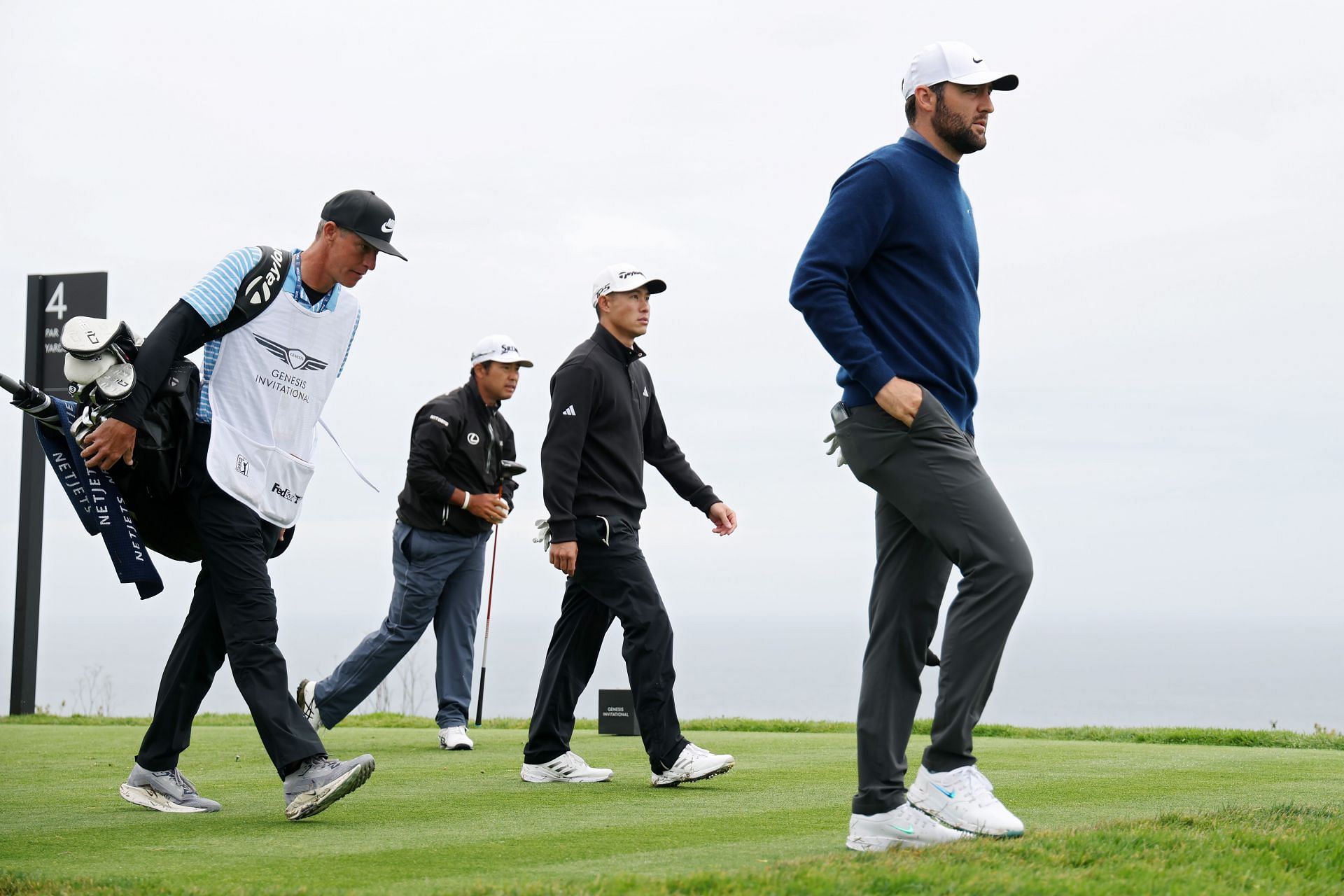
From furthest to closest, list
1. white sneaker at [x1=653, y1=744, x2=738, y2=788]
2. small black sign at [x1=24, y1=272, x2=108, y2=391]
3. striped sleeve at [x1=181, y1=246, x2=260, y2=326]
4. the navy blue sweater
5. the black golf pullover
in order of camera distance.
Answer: small black sign at [x1=24, y1=272, x2=108, y2=391], the black golf pullover, white sneaker at [x1=653, y1=744, x2=738, y2=788], striped sleeve at [x1=181, y1=246, x2=260, y2=326], the navy blue sweater

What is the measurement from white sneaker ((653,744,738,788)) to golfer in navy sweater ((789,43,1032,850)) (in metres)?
1.65

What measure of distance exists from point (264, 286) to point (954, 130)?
220cm

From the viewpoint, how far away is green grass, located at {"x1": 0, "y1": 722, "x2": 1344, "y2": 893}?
10.6ft

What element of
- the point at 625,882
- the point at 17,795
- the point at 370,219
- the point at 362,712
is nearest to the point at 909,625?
the point at 625,882

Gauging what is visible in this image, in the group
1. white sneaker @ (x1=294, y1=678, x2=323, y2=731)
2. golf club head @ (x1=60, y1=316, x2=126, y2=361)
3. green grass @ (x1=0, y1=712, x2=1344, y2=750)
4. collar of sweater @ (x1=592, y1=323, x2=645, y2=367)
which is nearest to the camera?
golf club head @ (x1=60, y1=316, x2=126, y2=361)

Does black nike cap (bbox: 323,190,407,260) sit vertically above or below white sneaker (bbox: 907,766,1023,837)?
above

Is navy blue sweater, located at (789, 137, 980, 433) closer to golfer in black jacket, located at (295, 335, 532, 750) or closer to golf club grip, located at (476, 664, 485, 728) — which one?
golfer in black jacket, located at (295, 335, 532, 750)

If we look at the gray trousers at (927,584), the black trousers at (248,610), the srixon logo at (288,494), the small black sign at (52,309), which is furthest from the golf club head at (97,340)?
the small black sign at (52,309)

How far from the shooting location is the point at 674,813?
4648mm

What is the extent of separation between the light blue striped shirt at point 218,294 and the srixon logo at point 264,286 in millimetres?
37

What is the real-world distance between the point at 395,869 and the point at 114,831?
49.6 inches

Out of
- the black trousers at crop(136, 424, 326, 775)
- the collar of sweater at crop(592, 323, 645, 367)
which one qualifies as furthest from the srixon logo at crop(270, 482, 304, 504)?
the collar of sweater at crop(592, 323, 645, 367)

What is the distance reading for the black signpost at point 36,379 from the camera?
11516 mm

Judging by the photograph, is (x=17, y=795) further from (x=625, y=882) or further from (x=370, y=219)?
(x=625, y=882)
